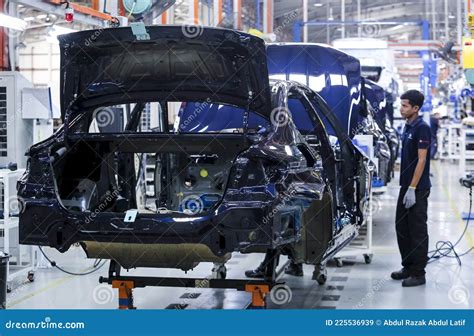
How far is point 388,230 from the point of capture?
1027cm

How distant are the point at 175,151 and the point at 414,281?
2614 millimetres

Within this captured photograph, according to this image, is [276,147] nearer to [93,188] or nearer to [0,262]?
[93,188]

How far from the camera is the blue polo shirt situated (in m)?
6.61

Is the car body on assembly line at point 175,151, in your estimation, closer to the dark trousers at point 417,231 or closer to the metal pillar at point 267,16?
the dark trousers at point 417,231

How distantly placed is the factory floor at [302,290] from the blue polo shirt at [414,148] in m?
0.87

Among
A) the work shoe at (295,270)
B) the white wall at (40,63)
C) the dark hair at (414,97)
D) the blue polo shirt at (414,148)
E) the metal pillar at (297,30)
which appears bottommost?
the work shoe at (295,270)

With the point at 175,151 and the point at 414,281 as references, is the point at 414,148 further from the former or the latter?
the point at 175,151

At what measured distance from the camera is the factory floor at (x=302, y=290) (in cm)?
610

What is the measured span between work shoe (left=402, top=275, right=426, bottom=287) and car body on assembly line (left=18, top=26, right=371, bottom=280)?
49.2 inches

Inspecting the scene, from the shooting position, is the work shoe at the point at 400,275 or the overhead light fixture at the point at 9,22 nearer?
the work shoe at the point at 400,275

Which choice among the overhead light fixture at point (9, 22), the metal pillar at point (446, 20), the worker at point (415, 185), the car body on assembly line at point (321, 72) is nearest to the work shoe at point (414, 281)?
the worker at point (415, 185)

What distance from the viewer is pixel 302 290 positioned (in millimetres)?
6574

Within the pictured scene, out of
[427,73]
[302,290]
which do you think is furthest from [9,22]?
[427,73]
